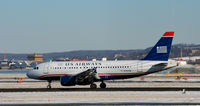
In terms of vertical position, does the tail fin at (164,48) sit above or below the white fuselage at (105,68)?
above

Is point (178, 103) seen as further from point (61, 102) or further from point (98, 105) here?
point (61, 102)

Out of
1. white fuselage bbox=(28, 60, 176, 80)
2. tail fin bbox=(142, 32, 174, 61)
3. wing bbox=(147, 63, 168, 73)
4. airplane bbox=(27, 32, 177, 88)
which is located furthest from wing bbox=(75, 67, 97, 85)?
tail fin bbox=(142, 32, 174, 61)

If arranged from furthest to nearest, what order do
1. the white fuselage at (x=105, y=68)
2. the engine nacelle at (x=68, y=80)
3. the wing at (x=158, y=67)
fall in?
1. the white fuselage at (x=105, y=68)
2. the wing at (x=158, y=67)
3. the engine nacelle at (x=68, y=80)

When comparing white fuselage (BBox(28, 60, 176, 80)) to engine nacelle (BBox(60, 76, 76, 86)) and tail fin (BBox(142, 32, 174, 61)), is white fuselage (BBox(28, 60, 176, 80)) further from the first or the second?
engine nacelle (BBox(60, 76, 76, 86))

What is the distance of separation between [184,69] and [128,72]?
5840cm

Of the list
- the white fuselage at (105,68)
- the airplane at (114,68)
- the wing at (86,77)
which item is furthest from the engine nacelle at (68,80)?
the white fuselage at (105,68)

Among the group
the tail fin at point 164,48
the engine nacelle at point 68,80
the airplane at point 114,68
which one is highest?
the tail fin at point 164,48

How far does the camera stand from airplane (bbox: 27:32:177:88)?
38.0m

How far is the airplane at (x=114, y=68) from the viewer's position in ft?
125

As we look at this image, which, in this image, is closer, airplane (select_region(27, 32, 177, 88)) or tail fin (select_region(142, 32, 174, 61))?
airplane (select_region(27, 32, 177, 88))

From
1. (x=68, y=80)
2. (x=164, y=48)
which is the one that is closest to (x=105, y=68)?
(x=68, y=80)

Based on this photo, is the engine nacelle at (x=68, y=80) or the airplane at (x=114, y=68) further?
the airplane at (x=114, y=68)

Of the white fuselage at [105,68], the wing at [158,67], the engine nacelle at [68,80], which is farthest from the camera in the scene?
the white fuselage at [105,68]

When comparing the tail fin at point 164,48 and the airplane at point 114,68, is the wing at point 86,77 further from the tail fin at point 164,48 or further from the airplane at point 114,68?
the tail fin at point 164,48
